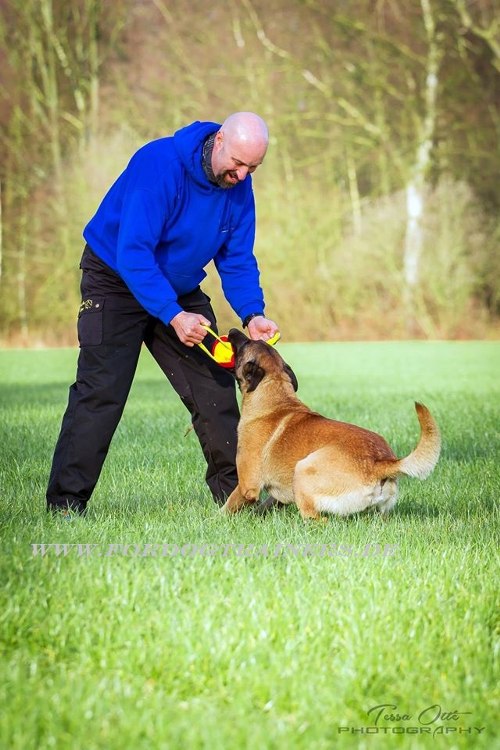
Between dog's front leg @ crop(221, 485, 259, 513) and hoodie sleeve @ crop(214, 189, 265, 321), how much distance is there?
1113mm

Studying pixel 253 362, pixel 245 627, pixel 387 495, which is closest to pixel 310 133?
pixel 253 362

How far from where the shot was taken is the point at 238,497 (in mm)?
5656

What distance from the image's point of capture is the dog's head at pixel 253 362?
5793 mm

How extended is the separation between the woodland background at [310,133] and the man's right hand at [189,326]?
26.7 meters

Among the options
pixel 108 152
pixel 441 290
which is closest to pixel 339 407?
pixel 441 290

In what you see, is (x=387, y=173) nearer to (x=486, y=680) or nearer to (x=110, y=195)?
(x=110, y=195)

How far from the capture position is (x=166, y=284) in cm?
535

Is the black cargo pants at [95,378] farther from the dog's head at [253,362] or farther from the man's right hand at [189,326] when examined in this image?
the dog's head at [253,362]

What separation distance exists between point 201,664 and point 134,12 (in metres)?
33.3

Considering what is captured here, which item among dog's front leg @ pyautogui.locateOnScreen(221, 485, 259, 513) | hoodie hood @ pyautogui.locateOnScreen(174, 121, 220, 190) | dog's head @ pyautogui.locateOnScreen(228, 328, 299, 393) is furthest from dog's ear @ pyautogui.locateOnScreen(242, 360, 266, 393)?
hoodie hood @ pyautogui.locateOnScreen(174, 121, 220, 190)

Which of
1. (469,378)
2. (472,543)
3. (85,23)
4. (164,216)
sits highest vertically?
(85,23)

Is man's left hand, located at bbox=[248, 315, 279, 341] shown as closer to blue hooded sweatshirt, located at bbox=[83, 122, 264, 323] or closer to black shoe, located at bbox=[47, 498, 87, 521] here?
blue hooded sweatshirt, located at bbox=[83, 122, 264, 323]

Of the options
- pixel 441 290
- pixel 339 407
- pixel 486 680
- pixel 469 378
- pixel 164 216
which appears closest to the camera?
pixel 486 680

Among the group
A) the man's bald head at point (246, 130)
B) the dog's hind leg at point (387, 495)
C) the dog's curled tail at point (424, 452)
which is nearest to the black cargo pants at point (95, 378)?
the man's bald head at point (246, 130)
